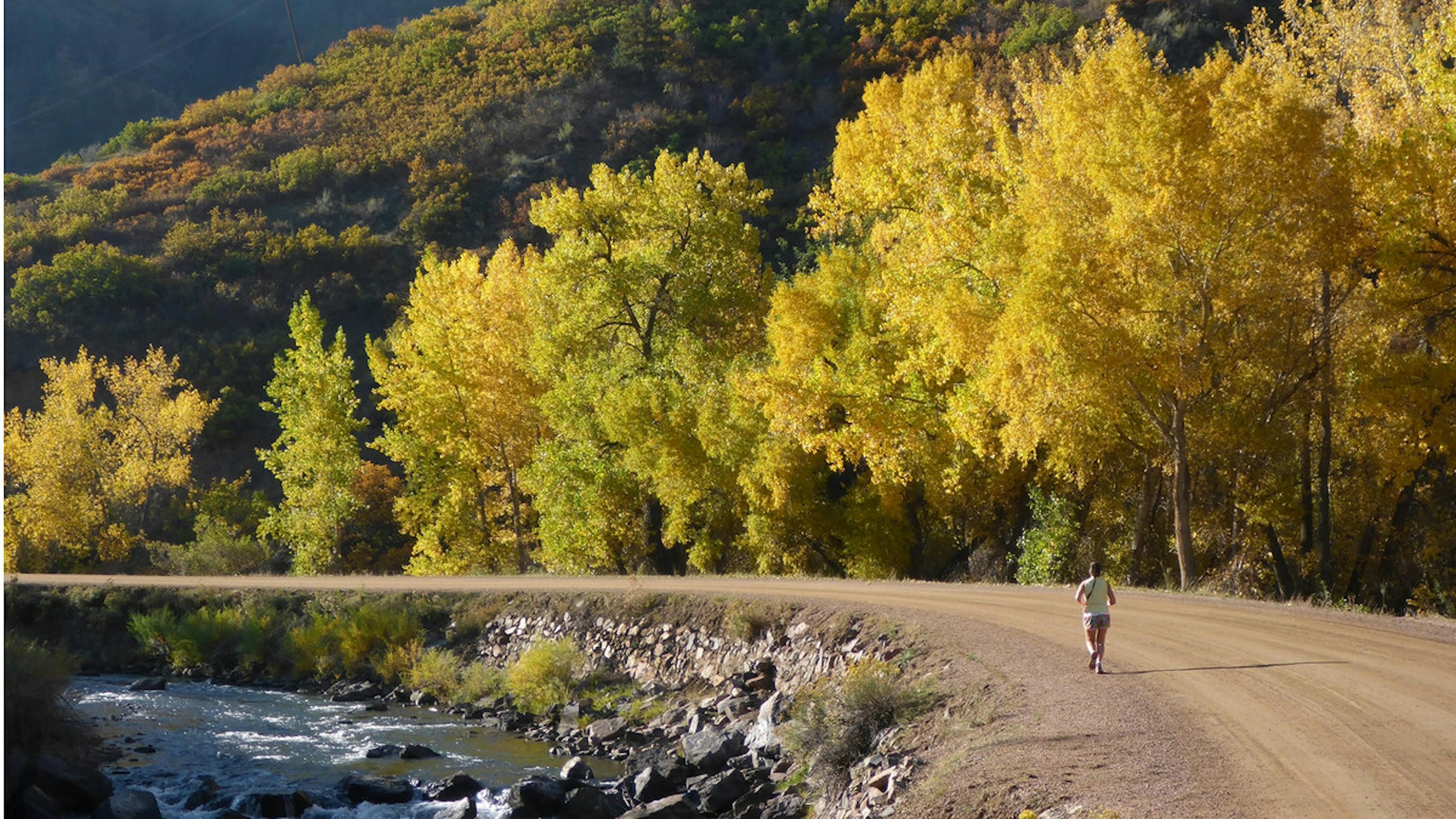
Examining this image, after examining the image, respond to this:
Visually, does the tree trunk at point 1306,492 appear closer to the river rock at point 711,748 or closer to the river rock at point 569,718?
the river rock at point 711,748

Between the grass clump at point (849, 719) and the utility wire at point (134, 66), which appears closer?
the grass clump at point (849, 719)

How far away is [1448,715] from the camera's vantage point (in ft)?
31.4

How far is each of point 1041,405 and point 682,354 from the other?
1224cm

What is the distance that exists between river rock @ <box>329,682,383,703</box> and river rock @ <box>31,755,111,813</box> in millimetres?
9065

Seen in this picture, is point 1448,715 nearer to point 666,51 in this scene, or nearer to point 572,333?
point 572,333

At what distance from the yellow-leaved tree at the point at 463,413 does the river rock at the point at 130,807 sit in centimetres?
2039

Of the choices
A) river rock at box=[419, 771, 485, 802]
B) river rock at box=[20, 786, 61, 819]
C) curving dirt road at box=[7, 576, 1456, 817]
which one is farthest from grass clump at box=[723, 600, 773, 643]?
river rock at box=[20, 786, 61, 819]

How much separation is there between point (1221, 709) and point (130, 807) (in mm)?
12186

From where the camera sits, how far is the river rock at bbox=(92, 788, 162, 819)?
13.0 metres

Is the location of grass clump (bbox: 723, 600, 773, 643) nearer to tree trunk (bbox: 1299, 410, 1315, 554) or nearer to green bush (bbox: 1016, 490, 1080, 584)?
green bush (bbox: 1016, 490, 1080, 584)

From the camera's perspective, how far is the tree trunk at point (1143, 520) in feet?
76.1

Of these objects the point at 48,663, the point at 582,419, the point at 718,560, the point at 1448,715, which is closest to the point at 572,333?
the point at 582,419

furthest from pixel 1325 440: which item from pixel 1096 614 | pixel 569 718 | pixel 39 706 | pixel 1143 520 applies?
pixel 39 706

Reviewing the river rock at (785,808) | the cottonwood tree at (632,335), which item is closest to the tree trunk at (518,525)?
the cottonwood tree at (632,335)
